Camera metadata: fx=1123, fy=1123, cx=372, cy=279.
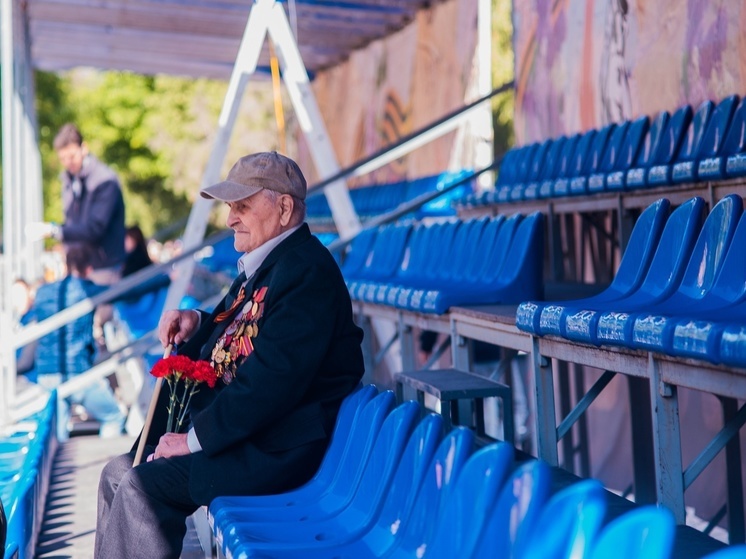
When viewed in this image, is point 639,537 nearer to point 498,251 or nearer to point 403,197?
point 498,251

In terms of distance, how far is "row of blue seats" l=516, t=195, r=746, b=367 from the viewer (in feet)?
7.87

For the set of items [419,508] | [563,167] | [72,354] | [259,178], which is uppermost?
[563,167]

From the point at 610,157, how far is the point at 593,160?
0.68 ft

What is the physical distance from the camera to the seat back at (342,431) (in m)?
2.71

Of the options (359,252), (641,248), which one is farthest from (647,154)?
(359,252)

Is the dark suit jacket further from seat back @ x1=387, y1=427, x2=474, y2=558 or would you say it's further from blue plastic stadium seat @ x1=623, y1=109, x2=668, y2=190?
blue plastic stadium seat @ x1=623, y1=109, x2=668, y2=190

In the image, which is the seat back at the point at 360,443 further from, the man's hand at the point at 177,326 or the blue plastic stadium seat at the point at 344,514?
the man's hand at the point at 177,326

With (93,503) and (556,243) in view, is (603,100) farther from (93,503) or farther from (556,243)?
(93,503)

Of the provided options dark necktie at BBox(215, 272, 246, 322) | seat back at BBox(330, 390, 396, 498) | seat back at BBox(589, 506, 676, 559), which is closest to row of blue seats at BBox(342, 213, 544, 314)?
dark necktie at BBox(215, 272, 246, 322)

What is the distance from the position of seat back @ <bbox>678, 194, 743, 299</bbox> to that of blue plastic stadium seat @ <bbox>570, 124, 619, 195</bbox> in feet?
6.95

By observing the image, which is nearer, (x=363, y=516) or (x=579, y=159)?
(x=363, y=516)

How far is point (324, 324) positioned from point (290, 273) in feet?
0.53

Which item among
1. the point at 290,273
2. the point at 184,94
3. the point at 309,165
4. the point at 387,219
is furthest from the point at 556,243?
the point at 184,94

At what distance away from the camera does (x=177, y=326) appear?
3.53m
